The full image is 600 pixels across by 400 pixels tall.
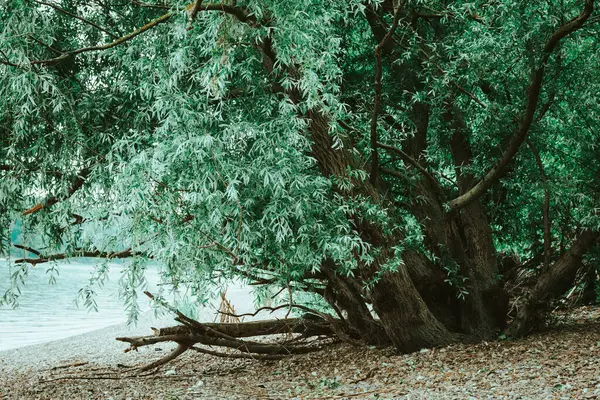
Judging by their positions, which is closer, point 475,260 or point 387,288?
point 387,288

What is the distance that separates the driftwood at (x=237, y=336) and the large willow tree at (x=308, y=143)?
1.03 metres

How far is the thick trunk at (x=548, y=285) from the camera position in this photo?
6.64 metres

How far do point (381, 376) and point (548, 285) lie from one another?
210cm

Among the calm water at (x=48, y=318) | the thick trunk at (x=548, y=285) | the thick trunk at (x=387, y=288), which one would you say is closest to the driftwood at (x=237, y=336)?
the thick trunk at (x=387, y=288)

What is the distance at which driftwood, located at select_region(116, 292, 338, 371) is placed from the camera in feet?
23.7

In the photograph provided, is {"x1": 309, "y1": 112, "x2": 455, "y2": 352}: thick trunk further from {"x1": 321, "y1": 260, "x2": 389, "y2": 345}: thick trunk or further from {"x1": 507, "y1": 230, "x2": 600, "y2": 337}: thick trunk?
{"x1": 507, "y1": 230, "x2": 600, "y2": 337}: thick trunk

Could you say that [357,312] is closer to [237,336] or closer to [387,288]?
[387,288]

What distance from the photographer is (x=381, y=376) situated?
19.6ft

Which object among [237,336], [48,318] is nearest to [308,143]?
[237,336]

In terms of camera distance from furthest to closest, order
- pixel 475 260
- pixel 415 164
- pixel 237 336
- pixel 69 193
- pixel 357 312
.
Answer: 1. pixel 237 336
2. pixel 357 312
3. pixel 475 260
4. pixel 415 164
5. pixel 69 193

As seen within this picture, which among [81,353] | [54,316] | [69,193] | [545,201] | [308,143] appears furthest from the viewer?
[54,316]

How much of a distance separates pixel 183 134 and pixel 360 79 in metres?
2.70

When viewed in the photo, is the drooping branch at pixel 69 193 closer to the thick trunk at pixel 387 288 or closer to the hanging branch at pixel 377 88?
the thick trunk at pixel 387 288

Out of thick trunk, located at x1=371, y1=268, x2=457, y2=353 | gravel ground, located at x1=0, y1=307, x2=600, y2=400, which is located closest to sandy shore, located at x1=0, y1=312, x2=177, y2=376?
gravel ground, located at x1=0, y1=307, x2=600, y2=400
